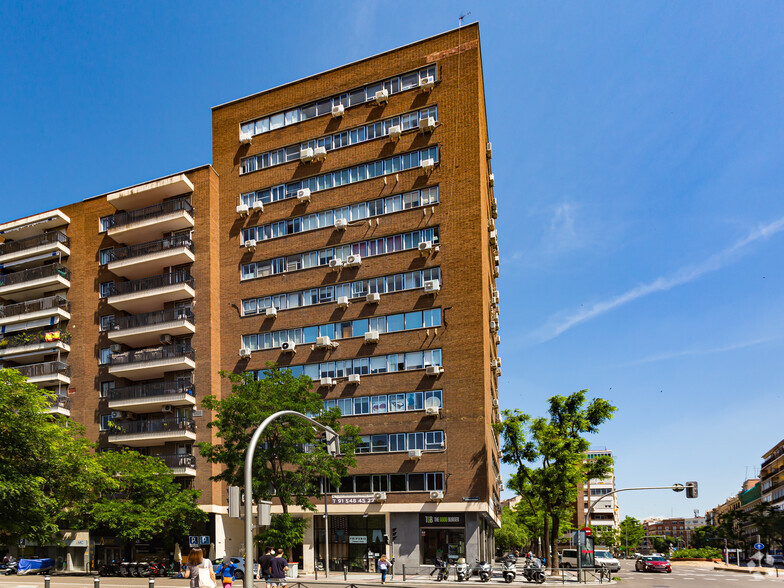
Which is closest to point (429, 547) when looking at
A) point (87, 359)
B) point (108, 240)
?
point (87, 359)

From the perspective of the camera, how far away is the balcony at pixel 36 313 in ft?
178

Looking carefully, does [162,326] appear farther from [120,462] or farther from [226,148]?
[226,148]

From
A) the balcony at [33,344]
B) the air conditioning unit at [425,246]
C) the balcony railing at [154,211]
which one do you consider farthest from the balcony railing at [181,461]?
the air conditioning unit at [425,246]

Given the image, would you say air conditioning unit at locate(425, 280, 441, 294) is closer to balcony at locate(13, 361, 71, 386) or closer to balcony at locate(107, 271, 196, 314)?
balcony at locate(107, 271, 196, 314)

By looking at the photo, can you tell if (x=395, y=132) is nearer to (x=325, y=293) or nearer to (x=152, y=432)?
Answer: (x=325, y=293)

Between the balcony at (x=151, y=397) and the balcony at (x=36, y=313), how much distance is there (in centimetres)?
875

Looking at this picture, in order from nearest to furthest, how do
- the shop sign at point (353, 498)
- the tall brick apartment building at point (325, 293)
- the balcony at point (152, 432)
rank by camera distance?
the tall brick apartment building at point (325, 293) → the shop sign at point (353, 498) → the balcony at point (152, 432)

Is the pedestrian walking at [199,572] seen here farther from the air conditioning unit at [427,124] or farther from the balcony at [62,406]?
the balcony at [62,406]

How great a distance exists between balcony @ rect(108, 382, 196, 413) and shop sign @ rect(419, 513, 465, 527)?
1839 centimetres

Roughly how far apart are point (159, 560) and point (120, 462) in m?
7.75

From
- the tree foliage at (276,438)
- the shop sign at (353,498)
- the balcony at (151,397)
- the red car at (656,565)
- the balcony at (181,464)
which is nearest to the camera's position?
the tree foliage at (276,438)

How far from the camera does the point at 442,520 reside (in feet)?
136

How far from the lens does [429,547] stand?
4147cm

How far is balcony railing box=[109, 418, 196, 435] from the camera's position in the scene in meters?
47.6
